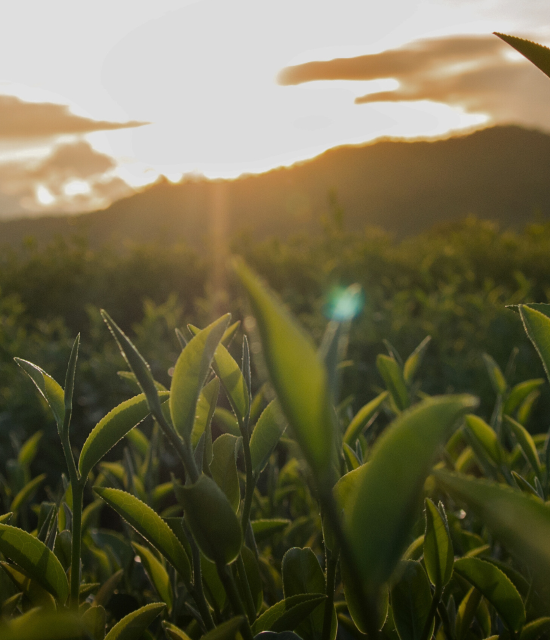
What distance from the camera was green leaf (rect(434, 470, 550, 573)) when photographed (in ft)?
1.12

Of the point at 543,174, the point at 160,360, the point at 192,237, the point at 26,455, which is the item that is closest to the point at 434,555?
the point at 26,455

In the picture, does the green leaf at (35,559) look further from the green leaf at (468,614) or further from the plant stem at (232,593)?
the green leaf at (468,614)

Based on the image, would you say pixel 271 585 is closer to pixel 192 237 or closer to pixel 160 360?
pixel 160 360

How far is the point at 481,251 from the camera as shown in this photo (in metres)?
7.84

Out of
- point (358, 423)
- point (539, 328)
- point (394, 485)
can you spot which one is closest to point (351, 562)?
point (394, 485)

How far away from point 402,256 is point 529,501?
781cm

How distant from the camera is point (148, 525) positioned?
615 millimetres

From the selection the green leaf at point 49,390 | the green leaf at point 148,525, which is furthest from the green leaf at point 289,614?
the green leaf at point 49,390

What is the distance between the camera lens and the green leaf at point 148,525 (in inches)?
23.9

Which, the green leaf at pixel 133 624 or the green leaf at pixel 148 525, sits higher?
the green leaf at pixel 148 525

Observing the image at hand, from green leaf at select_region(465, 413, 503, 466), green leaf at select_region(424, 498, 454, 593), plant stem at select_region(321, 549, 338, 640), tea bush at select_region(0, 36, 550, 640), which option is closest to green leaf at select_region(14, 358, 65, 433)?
tea bush at select_region(0, 36, 550, 640)

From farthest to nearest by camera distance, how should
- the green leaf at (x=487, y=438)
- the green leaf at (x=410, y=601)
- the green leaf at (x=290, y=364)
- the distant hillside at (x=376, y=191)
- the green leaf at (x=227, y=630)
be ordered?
the distant hillside at (x=376, y=191)
the green leaf at (x=487, y=438)
the green leaf at (x=410, y=601)
the green leaf at (x=227, y=630)
the green leaf at (x=290, y=364)

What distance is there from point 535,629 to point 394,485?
48cm

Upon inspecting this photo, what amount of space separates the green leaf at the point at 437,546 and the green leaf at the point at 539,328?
0.22m
